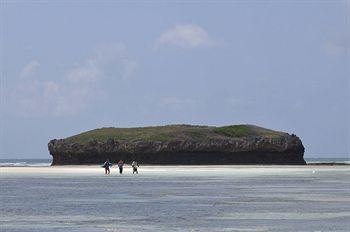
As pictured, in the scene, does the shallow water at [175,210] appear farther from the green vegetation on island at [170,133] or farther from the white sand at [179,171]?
the green vegetation on island at [170,133]

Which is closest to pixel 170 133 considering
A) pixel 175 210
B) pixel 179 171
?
pixel 179 171

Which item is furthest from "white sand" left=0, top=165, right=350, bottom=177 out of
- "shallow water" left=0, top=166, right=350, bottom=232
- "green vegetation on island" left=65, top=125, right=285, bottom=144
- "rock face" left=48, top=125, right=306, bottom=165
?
"green vegetation on island" left=65, top=125, right=285, bottom=144

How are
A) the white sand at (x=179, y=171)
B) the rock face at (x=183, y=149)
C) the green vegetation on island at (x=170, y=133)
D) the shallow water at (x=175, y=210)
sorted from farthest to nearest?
the green vegetation on island at (x=170, y=133) → the rock face at (x=183, y=149) → the white sand at (x=179, y=171) → the shallow water at (x=175, y=210)

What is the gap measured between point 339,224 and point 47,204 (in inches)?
501

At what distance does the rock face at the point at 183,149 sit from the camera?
129000 millimetres

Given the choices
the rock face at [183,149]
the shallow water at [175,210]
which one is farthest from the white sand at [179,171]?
the rock face at [183,149]

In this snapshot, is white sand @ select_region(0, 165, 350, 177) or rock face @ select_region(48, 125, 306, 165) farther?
rock face @ select_region(48, 125, 306, 165)

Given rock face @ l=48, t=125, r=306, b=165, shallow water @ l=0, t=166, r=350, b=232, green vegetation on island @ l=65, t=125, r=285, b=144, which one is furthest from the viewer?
green vegetation on island @ l=65, t=125, r=285, b=144

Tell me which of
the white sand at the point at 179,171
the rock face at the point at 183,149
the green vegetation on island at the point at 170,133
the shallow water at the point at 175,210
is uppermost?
the green vegetation on island at the point at 170,133

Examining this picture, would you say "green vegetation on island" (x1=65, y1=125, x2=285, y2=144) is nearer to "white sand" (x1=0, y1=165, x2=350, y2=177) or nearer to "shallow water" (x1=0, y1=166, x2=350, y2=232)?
"white sand" (x1=0, y1=165, x2=350, y2=177)

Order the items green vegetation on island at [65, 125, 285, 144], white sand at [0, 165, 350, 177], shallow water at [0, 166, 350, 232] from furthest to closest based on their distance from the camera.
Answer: green vegetation on island at [65, 125, 285, 144] < white sand at [0, 165, 350, 177] < shallow water at [0, 166, 350, 232]

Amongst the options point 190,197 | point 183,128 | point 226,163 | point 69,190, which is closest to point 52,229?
point 190,197

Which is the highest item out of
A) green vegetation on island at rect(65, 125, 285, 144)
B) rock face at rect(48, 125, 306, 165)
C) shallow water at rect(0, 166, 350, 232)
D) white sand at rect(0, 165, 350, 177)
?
green vegetation on island at rect(65, 125, 285, 144)

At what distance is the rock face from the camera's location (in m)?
129
